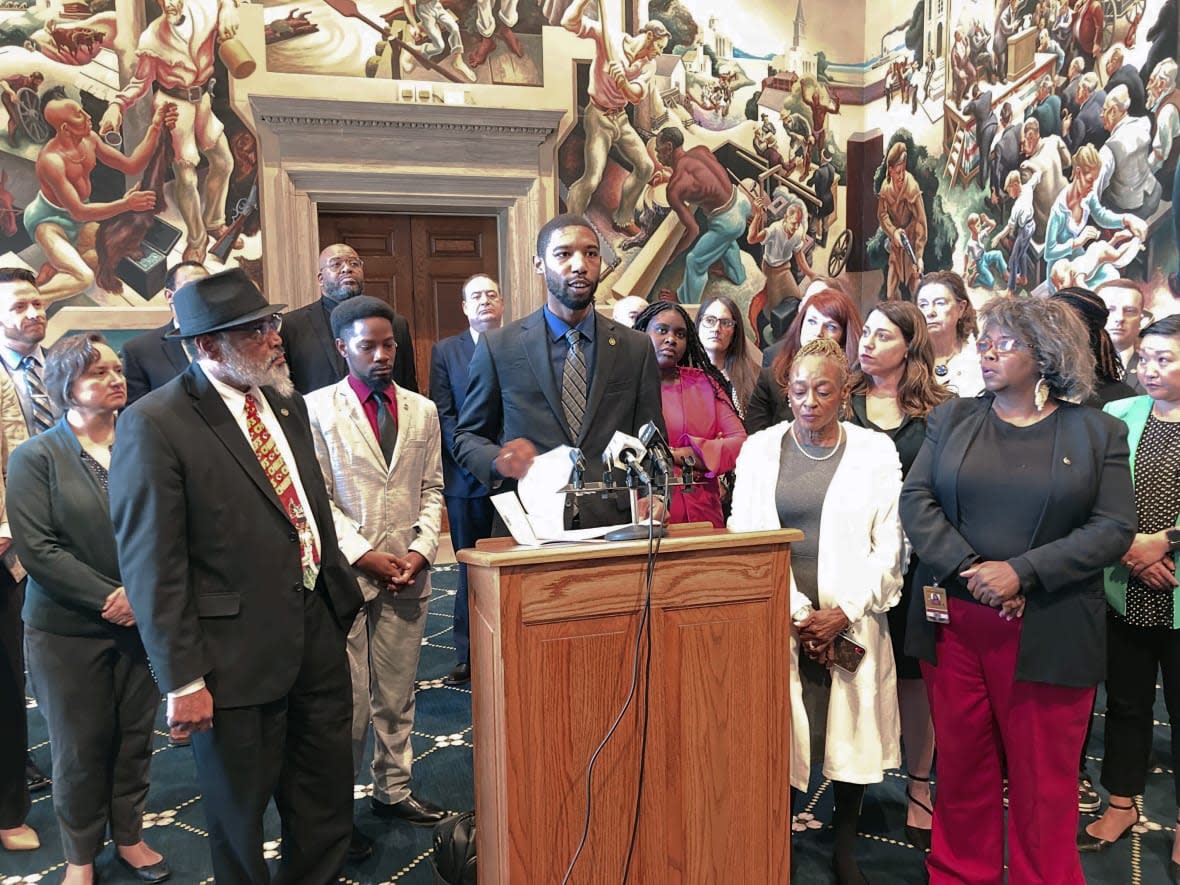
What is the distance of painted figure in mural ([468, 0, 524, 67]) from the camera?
8.12 m

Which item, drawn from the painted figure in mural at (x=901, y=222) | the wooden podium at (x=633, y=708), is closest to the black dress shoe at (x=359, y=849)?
the wooden podium at (x=633, y=708)

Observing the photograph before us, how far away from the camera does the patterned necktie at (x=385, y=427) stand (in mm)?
3250

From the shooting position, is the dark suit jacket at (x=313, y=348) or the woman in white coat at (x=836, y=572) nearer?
the woman in white coat at (x=836, y=572)

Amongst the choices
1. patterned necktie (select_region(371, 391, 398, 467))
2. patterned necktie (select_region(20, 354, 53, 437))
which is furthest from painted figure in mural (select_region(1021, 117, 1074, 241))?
patterned necktie (select_region(20, 354, 53, 437))

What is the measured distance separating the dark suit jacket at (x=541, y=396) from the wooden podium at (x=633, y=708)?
1.74 feet

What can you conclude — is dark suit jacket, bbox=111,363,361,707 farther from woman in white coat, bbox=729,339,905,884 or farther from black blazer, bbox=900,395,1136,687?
Result: black blazer, bbox=900,395,1136,687

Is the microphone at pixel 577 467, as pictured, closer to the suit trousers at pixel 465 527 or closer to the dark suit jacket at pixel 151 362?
the suit trousers at pixel 465 527

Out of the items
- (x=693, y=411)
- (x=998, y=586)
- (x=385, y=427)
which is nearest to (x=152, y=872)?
(x=385, y=427)

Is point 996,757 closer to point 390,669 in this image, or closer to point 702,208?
point 390,669

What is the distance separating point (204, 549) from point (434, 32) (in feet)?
22.4

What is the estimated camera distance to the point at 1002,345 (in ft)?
8.51

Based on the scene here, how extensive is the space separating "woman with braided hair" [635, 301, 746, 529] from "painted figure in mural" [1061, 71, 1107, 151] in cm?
476

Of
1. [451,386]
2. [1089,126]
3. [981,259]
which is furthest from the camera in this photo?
[981,259]

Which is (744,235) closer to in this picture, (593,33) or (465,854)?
(593,33)
